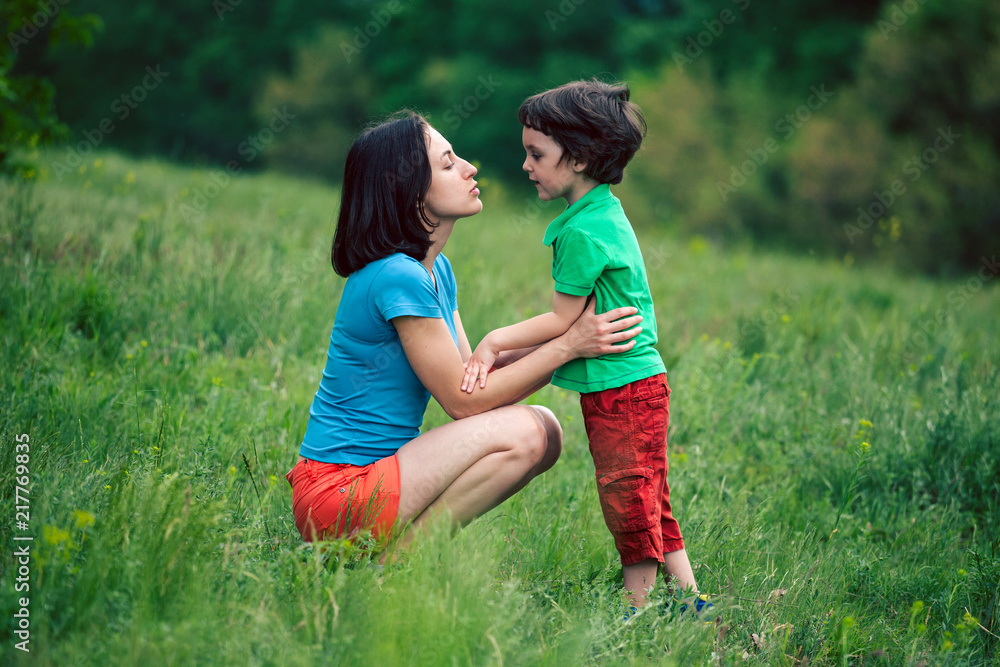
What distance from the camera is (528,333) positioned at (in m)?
2.41

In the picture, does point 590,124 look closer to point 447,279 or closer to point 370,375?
point 447,279

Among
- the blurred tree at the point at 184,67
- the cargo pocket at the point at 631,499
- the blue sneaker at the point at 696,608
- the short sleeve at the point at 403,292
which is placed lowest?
the blue sneaker at the point at 696,608

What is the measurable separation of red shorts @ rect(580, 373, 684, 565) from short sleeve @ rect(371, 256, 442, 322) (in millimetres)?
617

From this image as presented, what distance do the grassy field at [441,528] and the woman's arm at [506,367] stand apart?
44cm

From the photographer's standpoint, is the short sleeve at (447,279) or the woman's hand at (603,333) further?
the short sleeve at (447,279)

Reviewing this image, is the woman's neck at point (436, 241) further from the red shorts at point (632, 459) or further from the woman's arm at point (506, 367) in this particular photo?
the red shorts at point (632, 459)

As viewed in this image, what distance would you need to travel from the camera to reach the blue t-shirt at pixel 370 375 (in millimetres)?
2264

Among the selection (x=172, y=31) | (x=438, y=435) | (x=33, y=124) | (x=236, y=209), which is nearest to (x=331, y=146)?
(x=172, y=31)

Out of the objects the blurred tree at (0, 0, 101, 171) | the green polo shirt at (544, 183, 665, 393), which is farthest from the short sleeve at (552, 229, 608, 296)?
the blurred tree at (0, 0, 101, 171)

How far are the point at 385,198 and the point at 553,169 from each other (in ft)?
1.83

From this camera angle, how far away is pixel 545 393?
399 centimetres

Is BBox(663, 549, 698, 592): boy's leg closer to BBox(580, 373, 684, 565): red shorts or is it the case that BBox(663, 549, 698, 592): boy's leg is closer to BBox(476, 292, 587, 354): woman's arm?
BBox(580, 373, 684, 565): red shorts

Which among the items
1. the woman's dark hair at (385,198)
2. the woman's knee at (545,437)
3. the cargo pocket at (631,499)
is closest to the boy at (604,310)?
the cargo pocket at (631,499)

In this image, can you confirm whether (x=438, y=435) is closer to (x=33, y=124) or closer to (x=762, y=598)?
(x=762, y=598)
